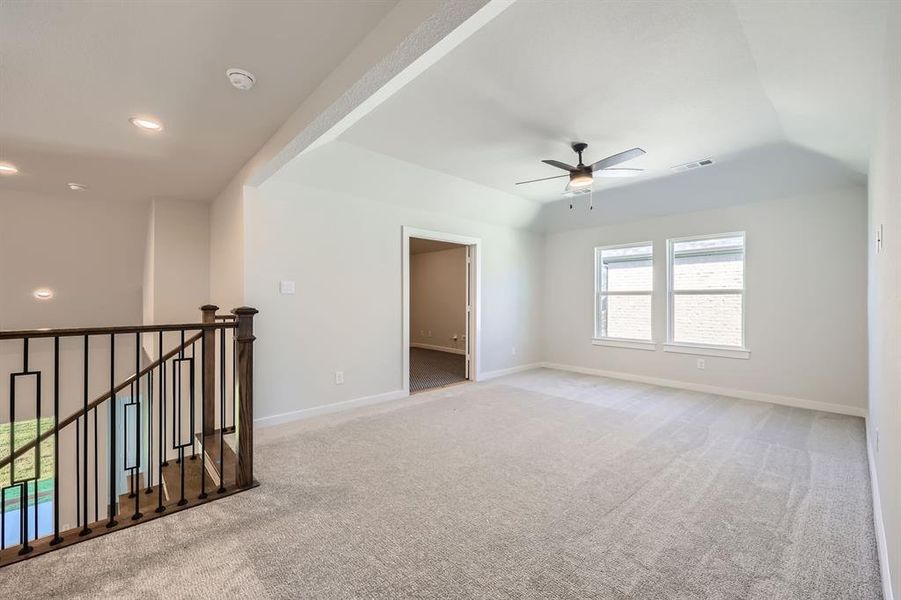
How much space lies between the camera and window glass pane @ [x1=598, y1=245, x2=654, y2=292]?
5630mm

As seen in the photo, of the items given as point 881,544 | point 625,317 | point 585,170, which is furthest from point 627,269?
point 881,544

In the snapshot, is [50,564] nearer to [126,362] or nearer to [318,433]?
[318,433]

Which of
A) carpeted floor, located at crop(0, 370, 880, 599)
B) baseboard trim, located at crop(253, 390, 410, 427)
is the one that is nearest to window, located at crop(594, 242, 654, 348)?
carpeted floor, located at crop(0, 370, 880, 599)

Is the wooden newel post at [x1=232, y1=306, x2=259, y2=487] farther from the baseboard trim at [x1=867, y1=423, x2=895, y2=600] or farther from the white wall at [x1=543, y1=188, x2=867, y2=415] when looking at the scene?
the white wall at [x1=543, y1=188, x2=867, y2=415]

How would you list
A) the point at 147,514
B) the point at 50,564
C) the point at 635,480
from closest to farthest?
the point at 50,564 → the point at 147,514 → the point at 635,480

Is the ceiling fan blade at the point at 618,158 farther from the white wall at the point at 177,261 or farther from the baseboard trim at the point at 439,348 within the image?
the baseboard trim at the point at 439,348

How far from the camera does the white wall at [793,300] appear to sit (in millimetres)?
4020

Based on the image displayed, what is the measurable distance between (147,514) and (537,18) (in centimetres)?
343

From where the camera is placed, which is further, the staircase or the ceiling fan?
the ceiling fan

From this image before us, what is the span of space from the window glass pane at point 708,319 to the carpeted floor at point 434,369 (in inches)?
124

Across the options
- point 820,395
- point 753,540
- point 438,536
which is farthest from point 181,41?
point 820,395

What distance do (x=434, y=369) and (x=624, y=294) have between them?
3270 mm

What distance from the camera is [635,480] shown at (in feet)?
8.61

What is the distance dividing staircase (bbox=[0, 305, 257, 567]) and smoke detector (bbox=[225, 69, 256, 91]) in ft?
4.41
